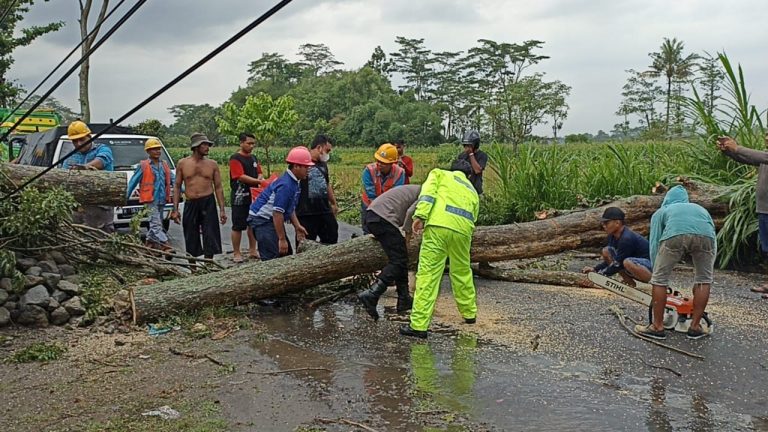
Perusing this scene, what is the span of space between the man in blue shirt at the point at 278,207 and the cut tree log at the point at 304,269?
1.39 ft

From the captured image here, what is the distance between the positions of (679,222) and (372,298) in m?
2.74

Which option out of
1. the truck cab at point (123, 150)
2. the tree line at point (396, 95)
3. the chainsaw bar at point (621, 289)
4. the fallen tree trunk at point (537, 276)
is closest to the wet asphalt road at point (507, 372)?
the chainsaw bar at point (621, 289)

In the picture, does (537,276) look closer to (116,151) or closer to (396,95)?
(116,151)

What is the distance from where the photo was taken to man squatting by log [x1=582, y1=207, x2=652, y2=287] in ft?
21.6

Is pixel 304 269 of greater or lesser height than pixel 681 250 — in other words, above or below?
below

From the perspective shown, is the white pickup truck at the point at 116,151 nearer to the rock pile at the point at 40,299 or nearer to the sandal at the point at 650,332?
the rock pile at the point at 40,299

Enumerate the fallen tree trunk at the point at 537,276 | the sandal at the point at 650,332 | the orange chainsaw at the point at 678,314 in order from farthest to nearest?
the fallen tree trunk at the point at 537,276 → the orange chainsaw at the point at 678,314 → the sandal at the point at 650,332

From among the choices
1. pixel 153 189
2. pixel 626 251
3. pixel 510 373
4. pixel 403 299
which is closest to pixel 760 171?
pixel 626 251

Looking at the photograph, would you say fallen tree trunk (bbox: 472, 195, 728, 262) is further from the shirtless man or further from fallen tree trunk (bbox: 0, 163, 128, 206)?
fallen tree trunk (bbox: 0, 163, 128, 206)

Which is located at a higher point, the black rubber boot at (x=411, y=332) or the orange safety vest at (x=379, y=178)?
the orange safety vest at (x=379, y=178)

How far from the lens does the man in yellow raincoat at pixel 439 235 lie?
19.5 feet

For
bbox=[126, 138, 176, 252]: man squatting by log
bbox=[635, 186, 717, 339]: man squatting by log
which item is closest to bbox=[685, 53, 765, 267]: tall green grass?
bbox=[635, 186, 717, 339]: man squatting by log

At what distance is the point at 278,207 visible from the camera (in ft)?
23.1

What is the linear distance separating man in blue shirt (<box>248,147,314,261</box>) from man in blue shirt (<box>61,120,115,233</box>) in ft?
8.01
